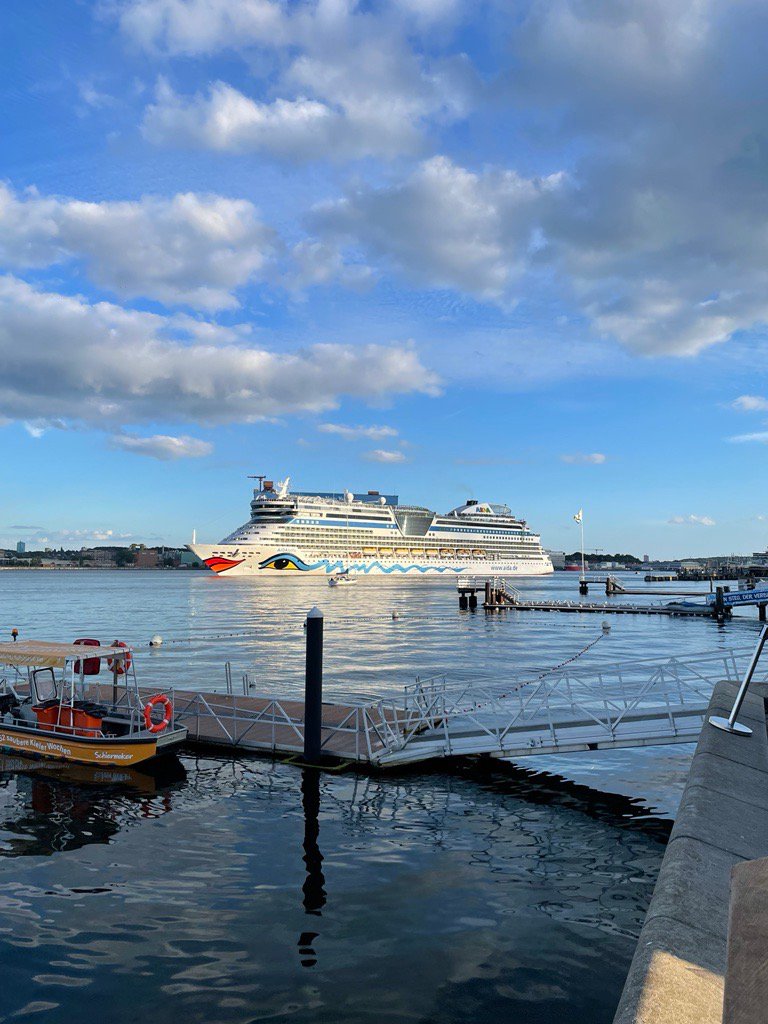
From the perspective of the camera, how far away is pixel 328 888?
1021 centimetres

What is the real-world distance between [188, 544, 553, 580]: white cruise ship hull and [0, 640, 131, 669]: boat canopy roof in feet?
350

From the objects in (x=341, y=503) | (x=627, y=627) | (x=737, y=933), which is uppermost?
(x=341, y=503)

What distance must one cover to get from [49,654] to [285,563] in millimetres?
109449

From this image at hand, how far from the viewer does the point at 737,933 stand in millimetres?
2273

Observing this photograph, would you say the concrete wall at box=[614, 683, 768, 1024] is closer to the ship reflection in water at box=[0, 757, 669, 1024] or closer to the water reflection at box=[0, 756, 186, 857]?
the ship reflection in water at box=[0, 757, 669, 1024]

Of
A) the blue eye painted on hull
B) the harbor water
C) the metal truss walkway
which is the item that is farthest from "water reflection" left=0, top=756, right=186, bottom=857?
the blue eye painted on hull

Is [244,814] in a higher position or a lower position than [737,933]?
lower

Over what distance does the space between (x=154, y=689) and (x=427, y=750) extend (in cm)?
1041

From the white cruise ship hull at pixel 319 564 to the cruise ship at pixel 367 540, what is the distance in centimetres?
17

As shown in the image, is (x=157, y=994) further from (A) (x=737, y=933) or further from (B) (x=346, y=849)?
(A) (x=737, y=933)

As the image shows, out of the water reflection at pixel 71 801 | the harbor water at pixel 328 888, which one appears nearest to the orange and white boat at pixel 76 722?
the water reflection at pixel 71 801

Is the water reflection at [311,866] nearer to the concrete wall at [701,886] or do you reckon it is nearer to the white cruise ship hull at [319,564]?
the concrete wall at [701,886]

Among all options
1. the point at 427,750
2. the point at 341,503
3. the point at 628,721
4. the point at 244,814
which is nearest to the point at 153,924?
the point at 244,814

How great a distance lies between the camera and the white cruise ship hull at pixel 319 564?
124500 mm
